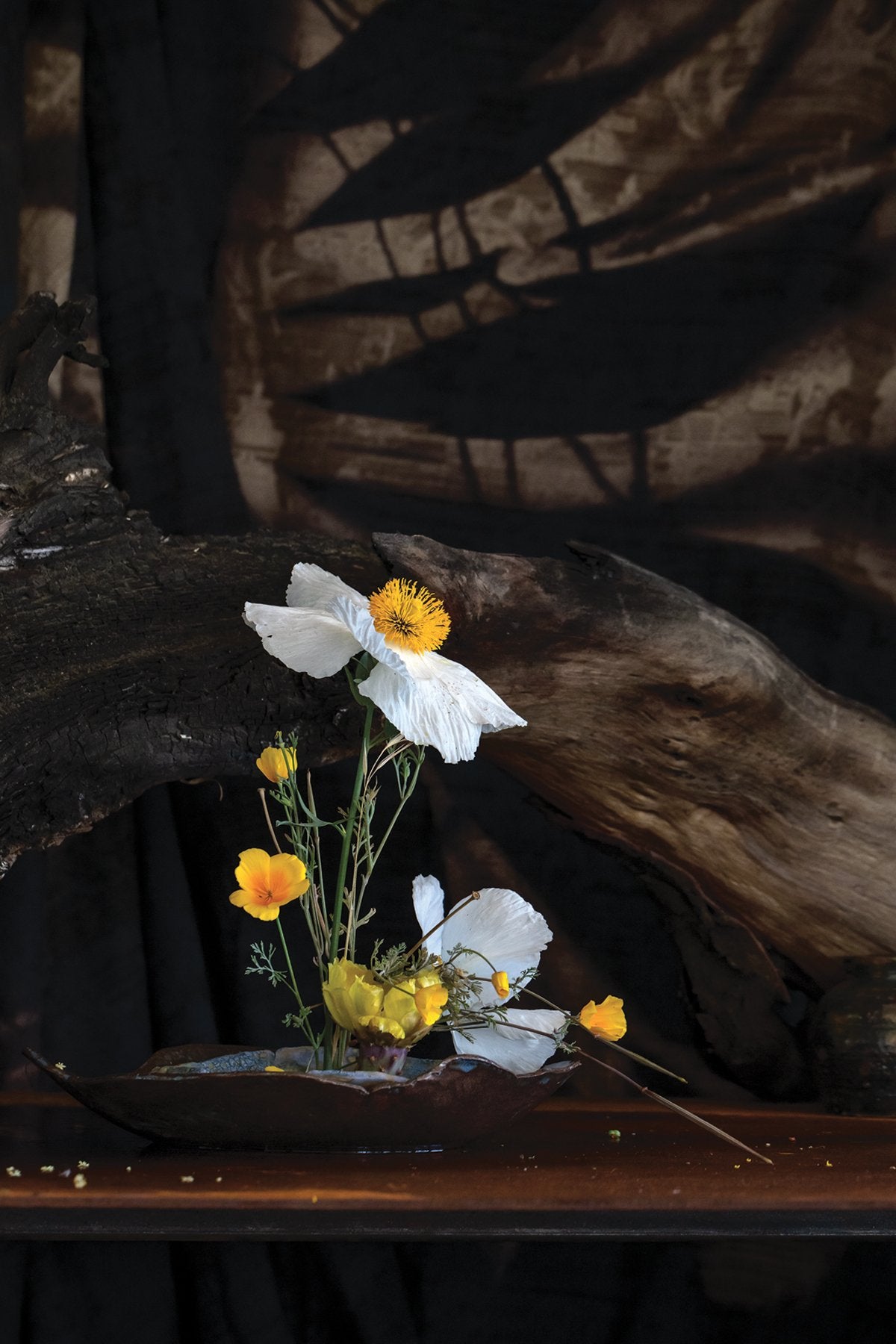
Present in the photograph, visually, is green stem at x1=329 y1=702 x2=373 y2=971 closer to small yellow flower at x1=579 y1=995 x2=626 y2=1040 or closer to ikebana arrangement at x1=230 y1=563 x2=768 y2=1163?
ikebana arrangement at x1=230 y1=563 x2=768 y2=1163

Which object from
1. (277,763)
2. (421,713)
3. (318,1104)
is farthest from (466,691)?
(318,1104)

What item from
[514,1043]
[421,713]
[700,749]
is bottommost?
[514,1043]

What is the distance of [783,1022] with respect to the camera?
3.55 ft

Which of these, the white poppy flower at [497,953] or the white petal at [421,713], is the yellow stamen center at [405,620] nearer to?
the white petal at [421,713]

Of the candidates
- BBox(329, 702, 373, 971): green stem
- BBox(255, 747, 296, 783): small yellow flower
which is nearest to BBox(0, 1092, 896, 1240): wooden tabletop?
BBox(329, 702, 373, 971): green stem

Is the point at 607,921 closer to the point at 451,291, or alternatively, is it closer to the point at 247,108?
the point at 451,291

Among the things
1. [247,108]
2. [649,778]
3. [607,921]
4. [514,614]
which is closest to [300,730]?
[514,614]

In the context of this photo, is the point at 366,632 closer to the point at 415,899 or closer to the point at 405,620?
the point at 405,620

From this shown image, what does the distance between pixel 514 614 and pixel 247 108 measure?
0.70 metres

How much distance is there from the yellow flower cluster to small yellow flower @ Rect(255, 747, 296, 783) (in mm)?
129

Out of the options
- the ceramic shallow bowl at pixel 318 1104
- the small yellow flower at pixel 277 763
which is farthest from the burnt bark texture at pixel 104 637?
the ceramic shallow bowl at pixel 318 1104

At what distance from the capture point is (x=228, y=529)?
1212 millimetres

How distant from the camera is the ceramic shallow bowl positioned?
66 centimetres

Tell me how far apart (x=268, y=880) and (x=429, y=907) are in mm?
137
